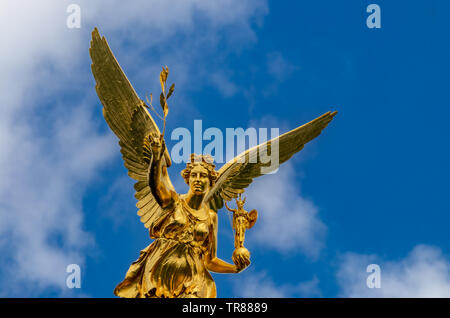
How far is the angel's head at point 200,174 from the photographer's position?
68.7 ft

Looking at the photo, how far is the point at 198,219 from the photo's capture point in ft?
68.2

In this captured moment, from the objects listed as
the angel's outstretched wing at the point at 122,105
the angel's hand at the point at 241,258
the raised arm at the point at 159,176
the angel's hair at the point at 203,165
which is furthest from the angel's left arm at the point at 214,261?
the angel's outstretched wing at the point at 122,105

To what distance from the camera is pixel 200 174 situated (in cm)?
2100

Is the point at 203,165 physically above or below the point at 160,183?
above

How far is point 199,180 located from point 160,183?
1.21 m

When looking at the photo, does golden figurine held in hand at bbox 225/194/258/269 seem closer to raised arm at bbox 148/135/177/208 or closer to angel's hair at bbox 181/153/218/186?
angel's hair at bbox 181/153/218/186

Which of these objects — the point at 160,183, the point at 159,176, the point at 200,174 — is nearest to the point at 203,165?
the point at 200,174

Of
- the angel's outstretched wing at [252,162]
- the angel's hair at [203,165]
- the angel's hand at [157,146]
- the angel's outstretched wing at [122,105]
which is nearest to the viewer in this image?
the angel's hand at [157,146]

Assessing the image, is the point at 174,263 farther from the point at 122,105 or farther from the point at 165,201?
the point at 122,105

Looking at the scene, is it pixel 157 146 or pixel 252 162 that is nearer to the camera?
pixel 157 146

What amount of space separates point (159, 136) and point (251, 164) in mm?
2944

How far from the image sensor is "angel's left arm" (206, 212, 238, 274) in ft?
69.4

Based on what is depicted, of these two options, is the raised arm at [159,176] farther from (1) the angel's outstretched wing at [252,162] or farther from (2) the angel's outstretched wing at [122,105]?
(1) the angel's outstretched wing at [252,162]

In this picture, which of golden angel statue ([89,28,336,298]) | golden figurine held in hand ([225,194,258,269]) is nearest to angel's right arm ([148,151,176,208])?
golden angel statue ([89,28,336,298])
